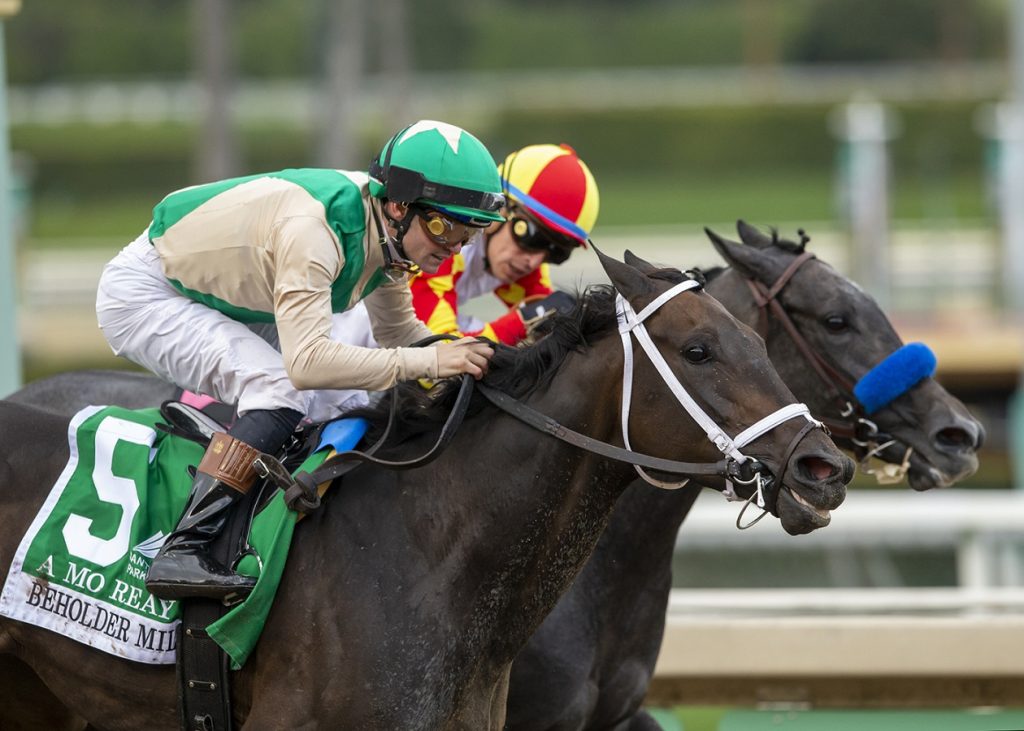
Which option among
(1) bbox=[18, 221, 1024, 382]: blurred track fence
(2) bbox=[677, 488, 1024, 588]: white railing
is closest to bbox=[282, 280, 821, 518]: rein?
(2) bbox=[677, 488, 1024, 588]: white railing

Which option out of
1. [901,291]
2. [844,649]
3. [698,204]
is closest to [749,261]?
[844,649]

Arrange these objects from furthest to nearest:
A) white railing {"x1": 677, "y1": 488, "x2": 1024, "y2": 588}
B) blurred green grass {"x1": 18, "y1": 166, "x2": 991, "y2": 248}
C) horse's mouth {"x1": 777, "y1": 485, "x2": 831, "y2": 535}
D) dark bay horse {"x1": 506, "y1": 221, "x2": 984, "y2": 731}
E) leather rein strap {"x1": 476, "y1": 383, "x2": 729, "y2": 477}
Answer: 1. blurred green grass {"x1": 18, "y1": 166, "x2": 991, "y2": 248}
2. white railing {"x1": 677, "y1": 488, "x2": 1024, "y2": 588}
3. dark bay horse {"x1": 506, "y1": 221, "x2": 984, "y2": 731}
4. leather rein strap {"x1": 476, "y1": 383, "x2": 729, "y2": 477}
5. horse's mouth {"x1": 777, "y1": 485, "x2": 831, "y2": 535}

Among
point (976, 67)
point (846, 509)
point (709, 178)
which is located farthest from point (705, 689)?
point (976, 67)

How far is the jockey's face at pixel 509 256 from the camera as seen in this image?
4.64 meters

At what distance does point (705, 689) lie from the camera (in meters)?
5.55

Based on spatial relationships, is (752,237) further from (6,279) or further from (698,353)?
(6,279)

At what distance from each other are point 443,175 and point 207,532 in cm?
98

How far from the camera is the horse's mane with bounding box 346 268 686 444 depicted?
11.2ft

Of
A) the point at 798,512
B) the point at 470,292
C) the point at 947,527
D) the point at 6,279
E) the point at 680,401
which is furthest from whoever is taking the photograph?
the point at 947,527

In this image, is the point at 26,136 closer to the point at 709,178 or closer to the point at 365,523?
the point at 709,178

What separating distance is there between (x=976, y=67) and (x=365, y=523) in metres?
36.8

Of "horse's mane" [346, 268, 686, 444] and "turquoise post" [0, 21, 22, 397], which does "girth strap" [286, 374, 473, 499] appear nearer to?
"horse's mane" [346, 268, 686, 444]

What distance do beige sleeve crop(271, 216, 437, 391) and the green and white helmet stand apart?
0.24 m

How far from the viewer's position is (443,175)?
3.43 metres
